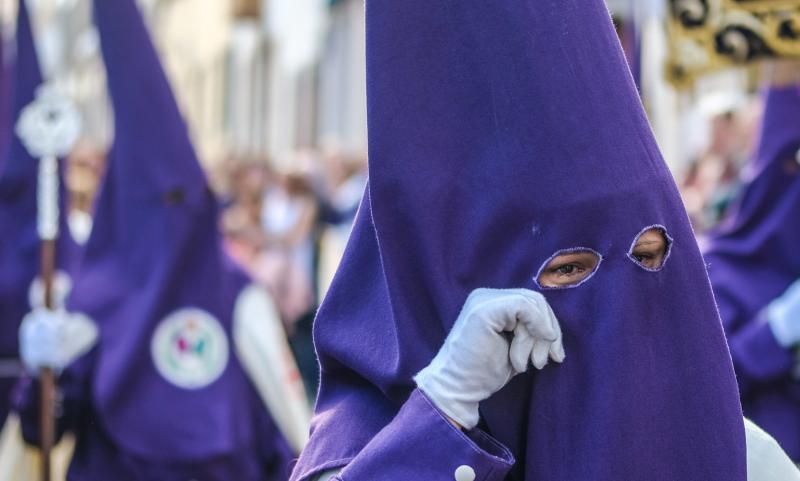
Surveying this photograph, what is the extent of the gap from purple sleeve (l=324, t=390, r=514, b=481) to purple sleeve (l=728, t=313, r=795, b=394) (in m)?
3.03

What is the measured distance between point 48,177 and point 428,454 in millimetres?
3711

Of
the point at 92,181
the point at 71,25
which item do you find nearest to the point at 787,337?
the point at 92,181

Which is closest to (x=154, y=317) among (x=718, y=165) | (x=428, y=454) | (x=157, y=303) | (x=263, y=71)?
(x=157, y=303)

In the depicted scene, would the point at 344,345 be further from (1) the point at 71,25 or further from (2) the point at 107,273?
(1) the point at 71,25

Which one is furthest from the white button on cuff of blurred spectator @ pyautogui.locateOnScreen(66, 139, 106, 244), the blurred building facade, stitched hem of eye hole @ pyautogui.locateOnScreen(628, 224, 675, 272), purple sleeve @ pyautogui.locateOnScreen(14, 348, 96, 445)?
the blurred building facade

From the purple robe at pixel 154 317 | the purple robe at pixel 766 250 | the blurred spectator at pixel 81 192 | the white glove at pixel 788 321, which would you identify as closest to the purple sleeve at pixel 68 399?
the purple robe at pixel 154 317

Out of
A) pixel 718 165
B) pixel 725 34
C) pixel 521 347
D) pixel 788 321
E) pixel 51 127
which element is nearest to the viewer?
pixel 521 347

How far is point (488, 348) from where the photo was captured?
2.24 meters

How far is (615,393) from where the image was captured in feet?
7.25

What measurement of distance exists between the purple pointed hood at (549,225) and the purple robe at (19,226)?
4326 mm

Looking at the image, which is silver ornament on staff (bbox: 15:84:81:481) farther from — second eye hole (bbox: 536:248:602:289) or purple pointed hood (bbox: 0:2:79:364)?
second eye hole (bbox: 536:248:602:289)

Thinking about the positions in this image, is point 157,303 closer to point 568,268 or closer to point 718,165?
point 568,268

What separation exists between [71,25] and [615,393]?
38.6m

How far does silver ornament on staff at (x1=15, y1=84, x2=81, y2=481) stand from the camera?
5363mm
